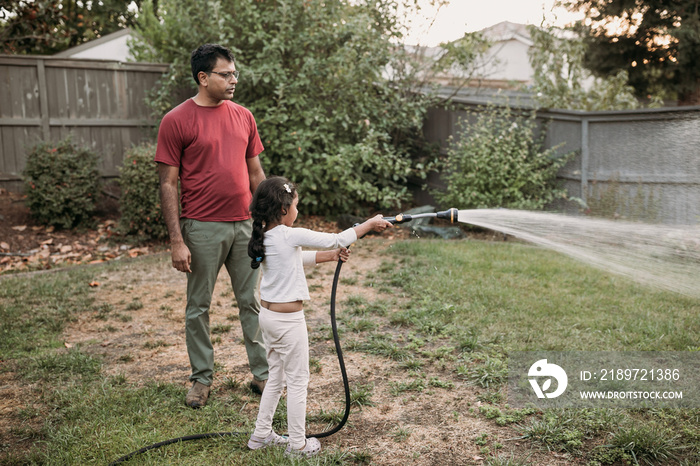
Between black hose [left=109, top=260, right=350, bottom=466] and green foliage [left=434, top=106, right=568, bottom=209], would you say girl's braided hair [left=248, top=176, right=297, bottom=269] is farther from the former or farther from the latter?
green foliage [left=434, top=106, right=568, bottom=209]

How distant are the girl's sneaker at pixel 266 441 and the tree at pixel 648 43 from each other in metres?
13.7

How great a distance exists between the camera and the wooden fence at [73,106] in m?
9.33

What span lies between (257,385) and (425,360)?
4.00ft

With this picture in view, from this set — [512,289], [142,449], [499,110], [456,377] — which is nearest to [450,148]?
[499,110]

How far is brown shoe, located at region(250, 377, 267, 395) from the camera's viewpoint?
3.78 meters

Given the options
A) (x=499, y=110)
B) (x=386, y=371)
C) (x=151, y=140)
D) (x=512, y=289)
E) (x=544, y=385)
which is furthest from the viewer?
(x=151, y=140)

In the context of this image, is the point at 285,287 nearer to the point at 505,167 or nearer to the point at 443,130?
the point at 505,167

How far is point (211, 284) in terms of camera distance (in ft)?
12.1

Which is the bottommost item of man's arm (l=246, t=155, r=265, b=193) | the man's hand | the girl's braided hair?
the man's hand

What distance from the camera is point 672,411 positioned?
11.0ft

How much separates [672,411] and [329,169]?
19.9 feet

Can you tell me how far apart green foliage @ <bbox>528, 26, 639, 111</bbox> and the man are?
23.2ft

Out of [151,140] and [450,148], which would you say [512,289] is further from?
[151,140]

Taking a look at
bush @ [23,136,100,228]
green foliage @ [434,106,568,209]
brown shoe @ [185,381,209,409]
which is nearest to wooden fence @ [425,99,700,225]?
green foliage @ [434,106,568,209]
